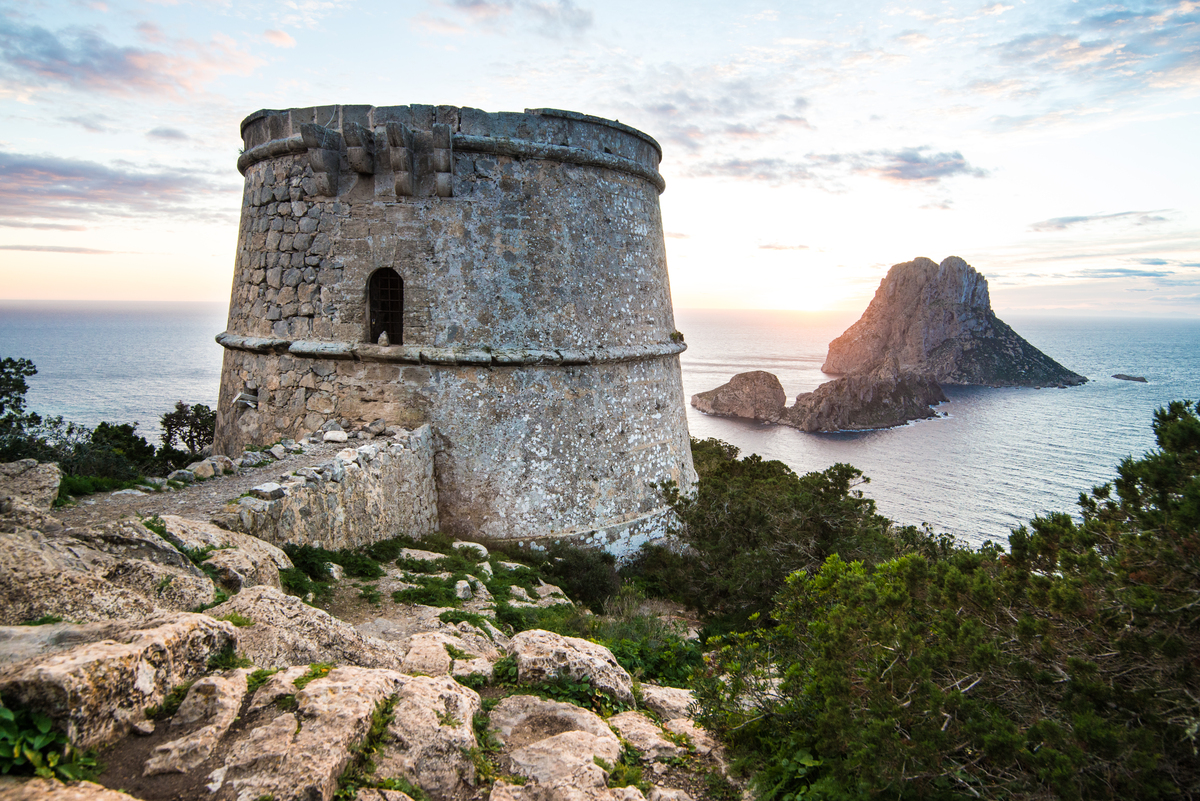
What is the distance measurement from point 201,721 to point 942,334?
80.7 meters

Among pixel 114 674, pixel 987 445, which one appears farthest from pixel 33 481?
pixel 987 445

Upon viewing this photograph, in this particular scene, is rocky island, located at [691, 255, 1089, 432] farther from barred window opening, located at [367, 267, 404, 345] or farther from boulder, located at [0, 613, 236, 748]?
boulder, located at [0, 613, 236, 748]

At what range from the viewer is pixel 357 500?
21.5 feet

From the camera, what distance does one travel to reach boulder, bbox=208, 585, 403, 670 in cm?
324

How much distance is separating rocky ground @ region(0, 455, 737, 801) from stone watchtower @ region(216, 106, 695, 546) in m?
4.07

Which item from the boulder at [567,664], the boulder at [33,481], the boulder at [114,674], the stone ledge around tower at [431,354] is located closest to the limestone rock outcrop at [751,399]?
the stone ledge around tower at [431,354]

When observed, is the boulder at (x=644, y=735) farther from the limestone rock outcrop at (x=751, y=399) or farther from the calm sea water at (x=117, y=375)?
the limestone rock outcrop at (x=751, y=399)

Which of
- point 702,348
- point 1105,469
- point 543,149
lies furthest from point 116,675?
point 702,348

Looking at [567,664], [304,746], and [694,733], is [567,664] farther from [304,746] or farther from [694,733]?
[304,746]

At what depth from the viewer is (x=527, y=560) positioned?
8.29 meters

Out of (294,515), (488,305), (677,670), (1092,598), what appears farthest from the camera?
(488,305)

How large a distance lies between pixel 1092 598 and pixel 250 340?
9649mm

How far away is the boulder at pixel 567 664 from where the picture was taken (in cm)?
379

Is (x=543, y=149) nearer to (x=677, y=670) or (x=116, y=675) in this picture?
(x=677, y=670)
